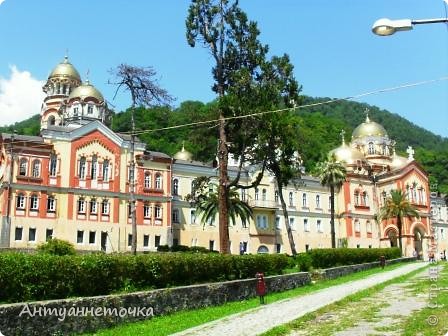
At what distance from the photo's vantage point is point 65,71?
203ft

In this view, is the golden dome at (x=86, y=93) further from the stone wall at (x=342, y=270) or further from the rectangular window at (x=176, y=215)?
the stone wall at (x=342, y=270)

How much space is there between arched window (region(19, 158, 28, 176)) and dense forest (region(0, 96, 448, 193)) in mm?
9818

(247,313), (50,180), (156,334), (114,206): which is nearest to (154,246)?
(114,206)

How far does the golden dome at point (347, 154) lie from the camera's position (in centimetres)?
6600

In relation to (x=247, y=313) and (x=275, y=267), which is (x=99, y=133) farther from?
(x=247, y=313)

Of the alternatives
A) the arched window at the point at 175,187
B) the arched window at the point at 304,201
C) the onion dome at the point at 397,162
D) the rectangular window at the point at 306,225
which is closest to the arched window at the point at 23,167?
the arched window at the point at 175,187

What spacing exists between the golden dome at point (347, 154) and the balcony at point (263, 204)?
43.3 feet

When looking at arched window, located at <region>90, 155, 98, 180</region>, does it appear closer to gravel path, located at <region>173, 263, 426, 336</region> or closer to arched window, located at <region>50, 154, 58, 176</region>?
arched window, located at <region>50, 154, 58, 176</region>

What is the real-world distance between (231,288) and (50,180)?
1168 inches

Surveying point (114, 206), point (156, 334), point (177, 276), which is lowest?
point (156, 334)

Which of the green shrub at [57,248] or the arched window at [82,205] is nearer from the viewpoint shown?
the green shrub at [57,248]

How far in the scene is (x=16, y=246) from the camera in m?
41.1

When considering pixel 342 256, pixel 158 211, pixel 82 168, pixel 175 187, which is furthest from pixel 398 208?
pixel 82 168

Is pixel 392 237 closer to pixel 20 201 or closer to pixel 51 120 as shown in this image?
pixel 51 120
